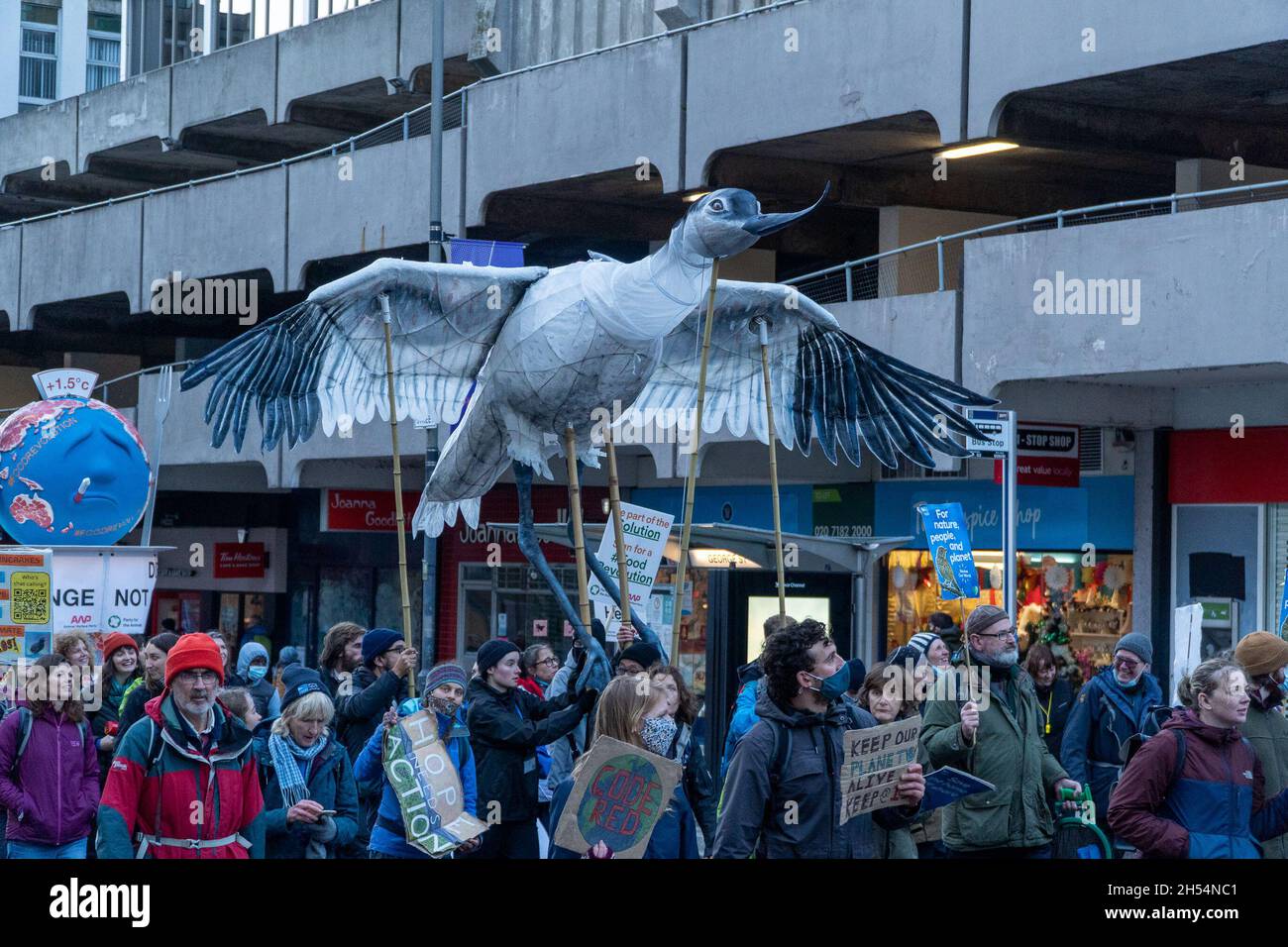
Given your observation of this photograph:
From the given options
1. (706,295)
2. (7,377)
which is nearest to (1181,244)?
(706,295)

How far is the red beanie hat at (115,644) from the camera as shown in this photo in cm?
1266

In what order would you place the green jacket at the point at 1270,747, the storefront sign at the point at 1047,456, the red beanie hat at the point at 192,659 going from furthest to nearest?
the storefront sign at the point at 1047,456 < the green jacket at the point at 1270,747 < the red beanie hat at the point at 192,659

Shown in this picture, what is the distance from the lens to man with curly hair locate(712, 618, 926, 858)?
6.43m

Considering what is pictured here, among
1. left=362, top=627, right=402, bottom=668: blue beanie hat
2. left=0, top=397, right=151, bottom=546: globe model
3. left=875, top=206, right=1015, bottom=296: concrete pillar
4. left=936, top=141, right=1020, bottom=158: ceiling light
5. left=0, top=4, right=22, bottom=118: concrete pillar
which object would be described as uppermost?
left=0, top=4, right=22, bottom=118: concrete pillar

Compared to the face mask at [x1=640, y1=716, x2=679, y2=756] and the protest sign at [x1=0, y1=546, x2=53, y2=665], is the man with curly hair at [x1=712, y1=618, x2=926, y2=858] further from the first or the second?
the protest sign at [x1=0, y1=546, x2=53, y2=665]

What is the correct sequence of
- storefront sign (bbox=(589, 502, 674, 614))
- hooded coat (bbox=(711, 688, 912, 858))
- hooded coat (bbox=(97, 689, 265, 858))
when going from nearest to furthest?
hooded coat (bbox=(711, 688, 912, 858))
hooded coat (bbox=(97, 689, 265, 858))
storefront sign (bbox=(589, 502, 674, 614))

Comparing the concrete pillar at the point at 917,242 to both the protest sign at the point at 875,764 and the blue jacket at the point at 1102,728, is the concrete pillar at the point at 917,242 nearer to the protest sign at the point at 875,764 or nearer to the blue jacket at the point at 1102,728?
the blue jacket at the point at 1102,728

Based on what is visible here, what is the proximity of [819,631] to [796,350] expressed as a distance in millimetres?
5139

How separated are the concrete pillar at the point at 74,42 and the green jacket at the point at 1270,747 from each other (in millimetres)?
46753

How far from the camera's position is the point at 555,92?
2323 centimetres

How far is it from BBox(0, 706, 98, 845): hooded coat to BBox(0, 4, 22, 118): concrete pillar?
44276 mm

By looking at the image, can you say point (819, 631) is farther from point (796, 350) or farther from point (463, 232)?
point (463, 232)

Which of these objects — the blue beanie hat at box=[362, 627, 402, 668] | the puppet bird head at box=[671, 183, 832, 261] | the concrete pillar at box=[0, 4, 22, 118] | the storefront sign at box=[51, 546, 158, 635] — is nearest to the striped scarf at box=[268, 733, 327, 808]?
the blue beanie hat at box=[362, 627, 402, 668]

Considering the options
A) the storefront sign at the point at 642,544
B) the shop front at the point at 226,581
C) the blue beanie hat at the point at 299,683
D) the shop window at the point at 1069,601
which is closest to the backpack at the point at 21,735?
the blue beanie hat at the point at 299,683
